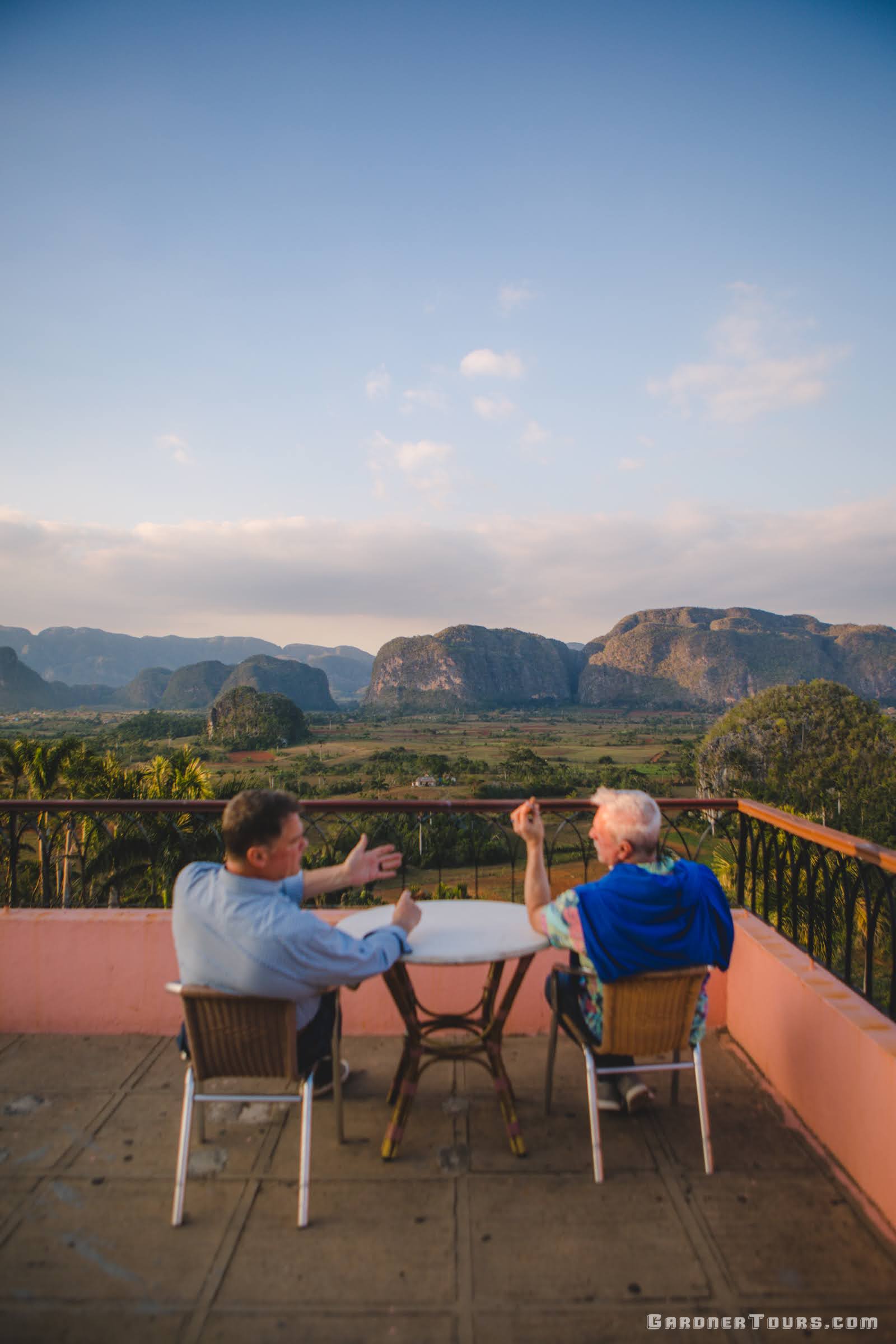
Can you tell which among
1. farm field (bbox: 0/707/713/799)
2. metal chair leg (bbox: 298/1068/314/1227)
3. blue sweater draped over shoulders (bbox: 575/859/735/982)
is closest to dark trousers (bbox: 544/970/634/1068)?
blue sweater draped over shoulders (bbox: 575/859/735/982)

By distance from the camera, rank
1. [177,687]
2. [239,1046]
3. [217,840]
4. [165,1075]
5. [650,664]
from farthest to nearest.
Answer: [177,687], [650,664], [217,840], [165,1075], [239,1046]

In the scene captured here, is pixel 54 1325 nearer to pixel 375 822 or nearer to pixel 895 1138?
pixel 895 1138

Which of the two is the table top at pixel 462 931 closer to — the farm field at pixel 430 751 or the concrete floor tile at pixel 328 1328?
the concrete floor tile at pixel 328 1328

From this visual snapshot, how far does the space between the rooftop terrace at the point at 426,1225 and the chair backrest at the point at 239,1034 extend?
421 millimetres

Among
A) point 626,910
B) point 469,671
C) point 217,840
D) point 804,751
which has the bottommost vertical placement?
point 804,751

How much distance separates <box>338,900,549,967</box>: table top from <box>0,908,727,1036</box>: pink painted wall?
0.51 metres

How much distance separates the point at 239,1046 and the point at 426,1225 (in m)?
0.71

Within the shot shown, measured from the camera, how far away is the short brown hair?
185cm

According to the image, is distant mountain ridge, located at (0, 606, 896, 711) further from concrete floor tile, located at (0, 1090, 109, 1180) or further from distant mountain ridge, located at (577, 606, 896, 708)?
concrete floor tile, located at (0, 1090, 109, 1180)

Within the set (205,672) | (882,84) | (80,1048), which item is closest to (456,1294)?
(80,1048)

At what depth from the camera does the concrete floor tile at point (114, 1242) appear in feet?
5.42

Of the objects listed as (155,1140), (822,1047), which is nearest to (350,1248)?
(155,1140)

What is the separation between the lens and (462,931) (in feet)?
7.54

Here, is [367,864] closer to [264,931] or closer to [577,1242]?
[264,931]
